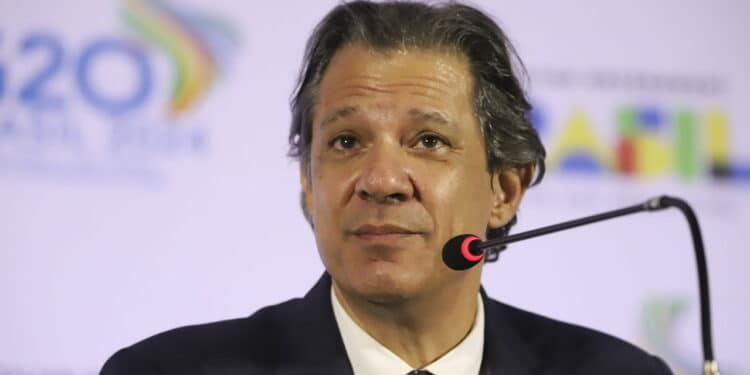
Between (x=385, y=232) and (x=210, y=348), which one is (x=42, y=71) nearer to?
(x=210, y=348)

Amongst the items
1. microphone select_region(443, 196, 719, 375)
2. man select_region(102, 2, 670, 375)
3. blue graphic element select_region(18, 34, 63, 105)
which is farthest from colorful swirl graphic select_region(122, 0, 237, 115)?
microphone select_region(443, 196, 719, 375)

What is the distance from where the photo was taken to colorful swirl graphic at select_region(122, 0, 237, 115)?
366 centimetres

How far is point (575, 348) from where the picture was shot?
2.81 m

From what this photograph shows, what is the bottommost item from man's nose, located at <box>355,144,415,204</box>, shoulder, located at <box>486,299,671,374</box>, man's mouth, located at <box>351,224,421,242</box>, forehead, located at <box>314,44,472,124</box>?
shoulder, located at <box>486,299,671,374</box>

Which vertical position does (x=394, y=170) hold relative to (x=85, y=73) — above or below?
below

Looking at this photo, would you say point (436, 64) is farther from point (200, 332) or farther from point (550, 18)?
point (550, 18)

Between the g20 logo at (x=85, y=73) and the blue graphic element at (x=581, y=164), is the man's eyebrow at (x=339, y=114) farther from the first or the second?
the blue graphic element at (x=581, y=164)

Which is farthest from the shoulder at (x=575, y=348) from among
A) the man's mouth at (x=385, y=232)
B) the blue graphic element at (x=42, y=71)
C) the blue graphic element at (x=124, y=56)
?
the blue graphic element at (x=42, y=71)

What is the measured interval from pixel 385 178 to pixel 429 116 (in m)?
0.20

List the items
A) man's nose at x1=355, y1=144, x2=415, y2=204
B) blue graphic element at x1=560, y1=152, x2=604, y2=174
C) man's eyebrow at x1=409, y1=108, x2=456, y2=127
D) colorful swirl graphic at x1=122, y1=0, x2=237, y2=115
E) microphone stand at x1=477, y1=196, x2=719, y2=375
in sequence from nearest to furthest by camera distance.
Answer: microphone stand at x1=477, y1=196, x2=719, y2=375 → man's nose at x1=355, y1=144, x2=415, y2=204 → man's eyebrow at x1=409, y1=108, x2=456, y2=127 → colorful swirl graphic at x1=122, y1=0, x2=237, y2=115 → blue graphic element at x1=560, y1=152, x2=604, y2=174

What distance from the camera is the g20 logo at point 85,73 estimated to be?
360 cm

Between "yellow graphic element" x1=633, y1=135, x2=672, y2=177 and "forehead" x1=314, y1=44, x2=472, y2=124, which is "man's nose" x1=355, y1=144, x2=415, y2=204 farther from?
"yellow graphic element" x1=633, y1=135, x2=672, y2=177

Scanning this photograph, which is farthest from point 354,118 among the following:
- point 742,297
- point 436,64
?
point 742,297

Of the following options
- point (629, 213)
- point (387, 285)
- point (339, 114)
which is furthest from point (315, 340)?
point (629, 213)
